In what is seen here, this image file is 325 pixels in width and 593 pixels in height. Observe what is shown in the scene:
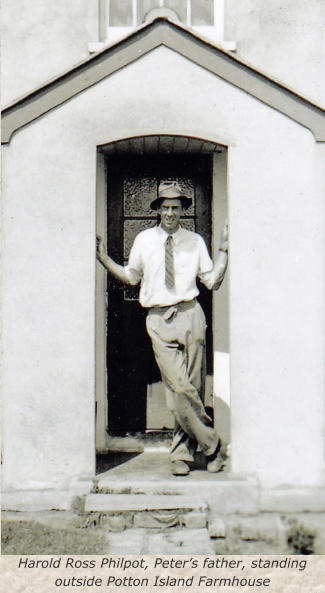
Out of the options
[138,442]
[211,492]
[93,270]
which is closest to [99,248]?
[93,270]

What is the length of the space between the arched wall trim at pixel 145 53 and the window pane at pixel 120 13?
1.48 m

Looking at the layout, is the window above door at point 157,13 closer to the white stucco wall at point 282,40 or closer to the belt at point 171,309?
the white stucco wall at point 282,40

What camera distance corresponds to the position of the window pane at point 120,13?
7.10 m

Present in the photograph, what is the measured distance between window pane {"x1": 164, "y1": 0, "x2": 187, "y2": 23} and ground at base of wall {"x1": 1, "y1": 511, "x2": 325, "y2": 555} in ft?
15.5

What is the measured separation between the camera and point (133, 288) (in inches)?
271

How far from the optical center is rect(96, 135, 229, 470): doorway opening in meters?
6.77

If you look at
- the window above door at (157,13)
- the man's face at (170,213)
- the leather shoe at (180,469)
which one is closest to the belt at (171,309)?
the man's face at (170,213)

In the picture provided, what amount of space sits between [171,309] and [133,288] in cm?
94

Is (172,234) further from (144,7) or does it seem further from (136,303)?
(144,7)

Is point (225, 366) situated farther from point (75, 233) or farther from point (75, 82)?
point (75, 82)

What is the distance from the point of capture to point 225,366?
6.62 meters

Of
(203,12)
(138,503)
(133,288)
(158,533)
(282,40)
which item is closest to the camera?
(158,533)

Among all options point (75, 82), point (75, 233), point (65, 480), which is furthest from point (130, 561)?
point (75, 82)

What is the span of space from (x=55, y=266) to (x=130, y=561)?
7.85 feet
